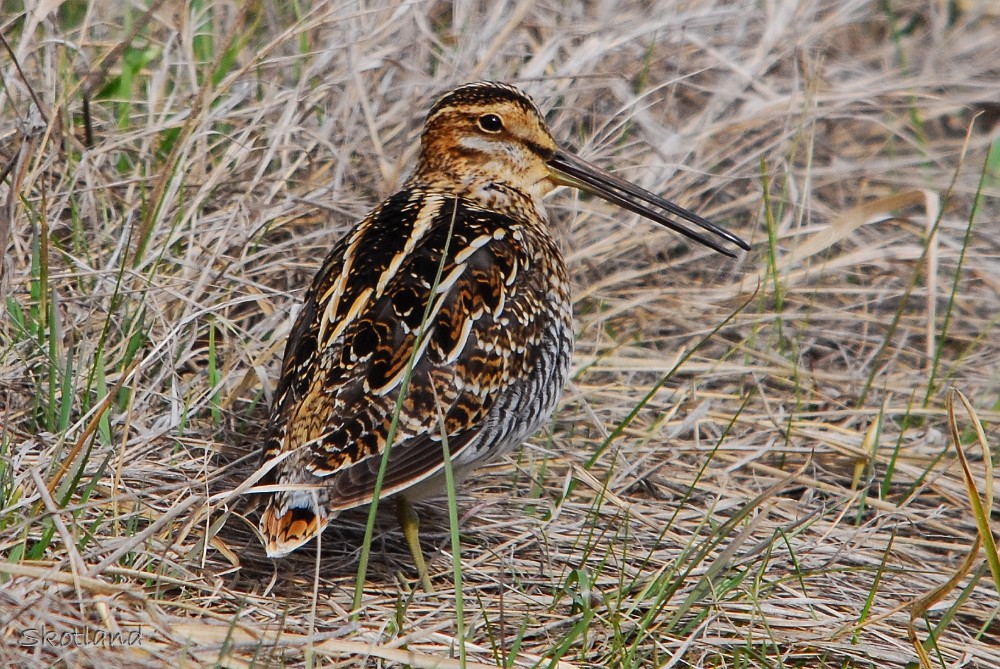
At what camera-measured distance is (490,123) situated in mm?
3695

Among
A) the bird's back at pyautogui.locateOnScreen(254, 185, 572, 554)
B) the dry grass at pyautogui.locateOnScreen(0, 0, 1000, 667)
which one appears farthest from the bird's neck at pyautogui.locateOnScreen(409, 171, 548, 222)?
the dry grass at pyautogui.locateOnScreen(0, 0, 1000, 667)

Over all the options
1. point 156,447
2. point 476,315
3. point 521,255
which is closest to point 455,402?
point 476,315

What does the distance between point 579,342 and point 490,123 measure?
2.85 ft

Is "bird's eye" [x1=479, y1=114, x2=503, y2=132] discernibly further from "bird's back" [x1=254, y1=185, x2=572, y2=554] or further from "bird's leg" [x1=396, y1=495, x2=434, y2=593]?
"bird's leg" [x1=396, y1=495, x2=434, y2=593]

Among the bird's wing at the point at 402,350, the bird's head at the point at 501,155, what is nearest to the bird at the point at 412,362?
the bird's wing at the point at 402,350

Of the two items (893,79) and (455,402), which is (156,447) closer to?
(455,402)

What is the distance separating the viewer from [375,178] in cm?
441

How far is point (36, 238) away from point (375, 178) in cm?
129

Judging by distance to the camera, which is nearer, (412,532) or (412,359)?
(412,359)

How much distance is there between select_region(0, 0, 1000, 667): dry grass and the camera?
280 cm

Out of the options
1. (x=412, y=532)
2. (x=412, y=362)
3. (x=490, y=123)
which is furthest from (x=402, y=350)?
(x=490, y=123)

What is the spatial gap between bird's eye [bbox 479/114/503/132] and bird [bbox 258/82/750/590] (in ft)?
0.81

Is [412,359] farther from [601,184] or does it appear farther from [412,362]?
[601,184]

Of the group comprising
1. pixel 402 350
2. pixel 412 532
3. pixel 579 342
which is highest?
pixel 402 350
